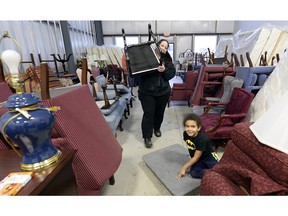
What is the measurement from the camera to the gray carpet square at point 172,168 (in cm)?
134

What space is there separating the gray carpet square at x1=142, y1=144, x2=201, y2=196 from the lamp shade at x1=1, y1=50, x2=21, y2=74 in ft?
4.14

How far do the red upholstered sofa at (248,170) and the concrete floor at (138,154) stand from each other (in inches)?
24.7

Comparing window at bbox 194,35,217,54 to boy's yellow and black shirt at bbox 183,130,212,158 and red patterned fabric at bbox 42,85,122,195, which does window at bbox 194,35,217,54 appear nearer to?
boy's yellow and black shirt at bbox 183,130,212,158

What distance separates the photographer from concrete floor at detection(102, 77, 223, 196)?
147 cm

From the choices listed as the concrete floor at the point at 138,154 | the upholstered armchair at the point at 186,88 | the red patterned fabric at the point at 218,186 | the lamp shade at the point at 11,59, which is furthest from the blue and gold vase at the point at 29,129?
the upholstered armchair at the point at 186,88

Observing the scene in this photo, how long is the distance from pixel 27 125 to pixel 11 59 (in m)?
0.29

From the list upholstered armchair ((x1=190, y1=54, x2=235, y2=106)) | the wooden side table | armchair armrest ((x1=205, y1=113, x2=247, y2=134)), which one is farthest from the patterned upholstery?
the wooden side table

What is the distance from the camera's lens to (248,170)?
0.82 meters

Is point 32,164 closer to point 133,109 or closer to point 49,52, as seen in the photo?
point 133,109

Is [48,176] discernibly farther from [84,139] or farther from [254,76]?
[254,76]

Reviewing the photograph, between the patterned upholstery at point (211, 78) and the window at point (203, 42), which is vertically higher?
the window at point (203, 42)

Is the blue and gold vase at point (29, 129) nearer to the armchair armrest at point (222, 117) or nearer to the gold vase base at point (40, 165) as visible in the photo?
the gold vase base at point (40, 165)

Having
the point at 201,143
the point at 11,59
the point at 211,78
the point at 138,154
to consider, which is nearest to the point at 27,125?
the point at 11,59
